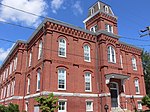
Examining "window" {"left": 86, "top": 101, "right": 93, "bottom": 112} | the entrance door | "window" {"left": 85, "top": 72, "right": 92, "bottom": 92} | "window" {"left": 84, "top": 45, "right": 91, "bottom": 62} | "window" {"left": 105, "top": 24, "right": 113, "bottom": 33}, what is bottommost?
"window" {"left": 86, "top": 101, "right": 93, "bottom": 112}

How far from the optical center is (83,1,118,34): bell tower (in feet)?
85.5

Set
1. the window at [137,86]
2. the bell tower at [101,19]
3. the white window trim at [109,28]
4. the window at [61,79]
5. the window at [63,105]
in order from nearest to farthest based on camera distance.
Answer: the window at [63,105] < the window at [61,79] < the bell tower at [101,19] < the white window trim at [109,28] < the window at [137,86]

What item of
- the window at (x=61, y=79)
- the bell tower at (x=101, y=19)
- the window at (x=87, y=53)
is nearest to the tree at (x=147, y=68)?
the bell tower at (x=101, y=19)

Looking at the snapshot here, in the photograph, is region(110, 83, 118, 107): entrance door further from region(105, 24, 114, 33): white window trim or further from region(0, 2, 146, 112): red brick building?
region(105, 24, 114, 33): white window trim

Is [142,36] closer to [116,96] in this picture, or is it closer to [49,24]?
[116,96]

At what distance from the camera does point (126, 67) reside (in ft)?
91.5

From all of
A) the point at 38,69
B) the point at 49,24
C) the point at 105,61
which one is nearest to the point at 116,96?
the point at 105,61

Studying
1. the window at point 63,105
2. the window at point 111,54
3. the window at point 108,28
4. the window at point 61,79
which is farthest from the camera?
the window at point 108,28

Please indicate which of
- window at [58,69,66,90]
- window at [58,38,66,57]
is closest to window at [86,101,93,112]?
window at [58,69,66,90]

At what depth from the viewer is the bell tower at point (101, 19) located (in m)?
26.1

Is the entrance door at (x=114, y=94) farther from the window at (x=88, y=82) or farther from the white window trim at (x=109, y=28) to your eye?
the white window trim at (x=109, y=28)

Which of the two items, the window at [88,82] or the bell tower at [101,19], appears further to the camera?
the bell tower at [101,19]

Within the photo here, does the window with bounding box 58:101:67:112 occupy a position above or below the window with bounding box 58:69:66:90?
below

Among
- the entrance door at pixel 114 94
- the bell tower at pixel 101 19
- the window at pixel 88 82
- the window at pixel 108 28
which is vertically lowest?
the entrance door at pixel 114 94
